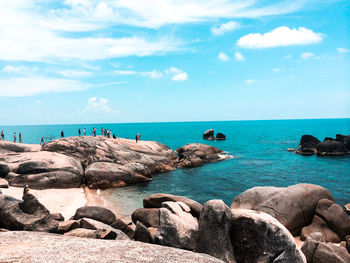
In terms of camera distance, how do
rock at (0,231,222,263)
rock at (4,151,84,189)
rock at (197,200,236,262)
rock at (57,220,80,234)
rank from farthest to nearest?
rock at (4,151,84,189) → rock at (57,220,80,234) → rock at (197,200,236,262) → rock at (0,231,222,263)

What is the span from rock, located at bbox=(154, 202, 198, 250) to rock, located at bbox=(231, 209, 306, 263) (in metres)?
1.65

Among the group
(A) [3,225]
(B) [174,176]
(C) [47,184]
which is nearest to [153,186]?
(B) [174,176]

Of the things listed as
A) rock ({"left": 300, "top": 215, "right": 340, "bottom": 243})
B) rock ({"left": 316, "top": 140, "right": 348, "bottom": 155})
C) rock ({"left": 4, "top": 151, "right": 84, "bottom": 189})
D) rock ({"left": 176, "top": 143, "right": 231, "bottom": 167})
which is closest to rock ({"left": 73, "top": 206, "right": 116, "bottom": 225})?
rock ({"left": 300, "top": 215, "right": 340, "bottom": 243})

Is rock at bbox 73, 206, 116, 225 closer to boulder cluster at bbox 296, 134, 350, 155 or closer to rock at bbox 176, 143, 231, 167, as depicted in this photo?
rock at bbox 176, 143, 231, 167

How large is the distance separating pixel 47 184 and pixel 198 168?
82.2ft

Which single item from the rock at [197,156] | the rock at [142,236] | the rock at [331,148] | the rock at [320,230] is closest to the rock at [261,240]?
the rock at [142,236]

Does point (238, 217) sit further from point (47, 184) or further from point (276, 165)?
point (276, 165)

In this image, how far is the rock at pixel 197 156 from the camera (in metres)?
47.7

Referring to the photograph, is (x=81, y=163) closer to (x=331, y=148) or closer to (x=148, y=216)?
(x=148, y=216)

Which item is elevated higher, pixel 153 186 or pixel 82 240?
pixel 82 240

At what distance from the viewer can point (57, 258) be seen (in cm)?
630

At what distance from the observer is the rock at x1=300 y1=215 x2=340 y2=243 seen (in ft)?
55.3

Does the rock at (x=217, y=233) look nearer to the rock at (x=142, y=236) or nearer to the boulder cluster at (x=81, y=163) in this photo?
the rock at (x=142, y=236)

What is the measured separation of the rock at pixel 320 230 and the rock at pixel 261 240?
27.8ft
